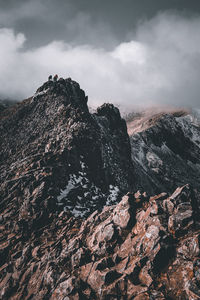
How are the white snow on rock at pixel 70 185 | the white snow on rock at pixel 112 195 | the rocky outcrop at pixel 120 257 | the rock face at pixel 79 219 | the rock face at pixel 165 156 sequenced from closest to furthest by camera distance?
the rocky outcrop at pixel 120 257 < the rock face at pixel 79 219 < the white snow on rock at pixel 70 185 < the white snow on rock at pixel 112 195 < the rock face at pixel 165 156

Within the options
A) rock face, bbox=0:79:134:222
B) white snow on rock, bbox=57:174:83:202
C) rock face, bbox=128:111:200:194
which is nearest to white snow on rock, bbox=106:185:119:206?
rock face, bbox=0:79:134:222

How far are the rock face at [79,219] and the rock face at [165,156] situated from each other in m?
22.8

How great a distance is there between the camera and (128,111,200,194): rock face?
80844 mm

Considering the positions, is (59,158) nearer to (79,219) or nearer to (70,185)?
(70,185)

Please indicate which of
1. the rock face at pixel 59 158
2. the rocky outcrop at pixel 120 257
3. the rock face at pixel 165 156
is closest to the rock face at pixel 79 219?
the rocky outcrop at pixel 120 257

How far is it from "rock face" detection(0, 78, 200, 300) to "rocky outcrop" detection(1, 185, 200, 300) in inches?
3.1

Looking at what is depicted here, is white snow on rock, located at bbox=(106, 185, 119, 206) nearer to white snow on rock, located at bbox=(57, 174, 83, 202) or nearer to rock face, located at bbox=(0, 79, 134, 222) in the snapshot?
rock face, located at bbox=(0, 79, 134, 222)

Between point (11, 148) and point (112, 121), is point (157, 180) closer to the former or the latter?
point (112, 121)

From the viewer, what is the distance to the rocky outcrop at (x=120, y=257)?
50.3ft

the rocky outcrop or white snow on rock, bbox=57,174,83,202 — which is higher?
white snow on rock, bbox=57,174,83,202

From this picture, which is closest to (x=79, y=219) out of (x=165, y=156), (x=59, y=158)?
(x=59, y=158)

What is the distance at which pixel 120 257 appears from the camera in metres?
18.7

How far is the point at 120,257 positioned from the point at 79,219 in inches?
457

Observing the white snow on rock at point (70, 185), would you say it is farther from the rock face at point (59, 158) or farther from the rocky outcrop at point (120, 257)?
the rocky outcrop at point (120, 257)
